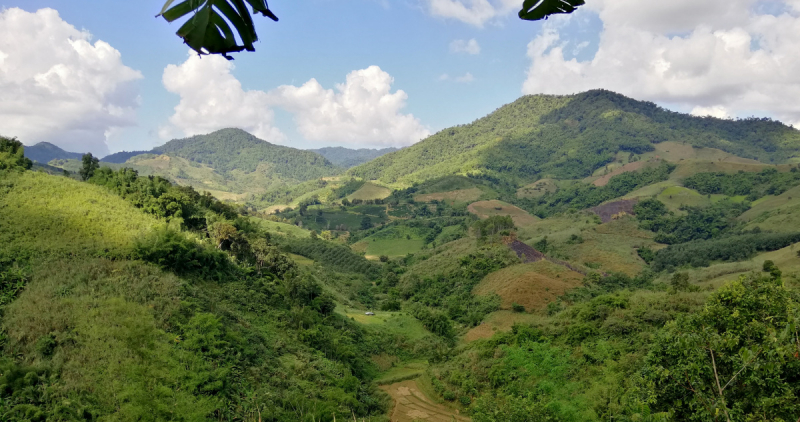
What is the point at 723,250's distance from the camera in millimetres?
53000

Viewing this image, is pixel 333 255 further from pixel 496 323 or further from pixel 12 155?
pixel 12 155

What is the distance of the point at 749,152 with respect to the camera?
162 metres

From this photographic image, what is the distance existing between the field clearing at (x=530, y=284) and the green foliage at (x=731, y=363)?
81.8ft

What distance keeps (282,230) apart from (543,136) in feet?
477

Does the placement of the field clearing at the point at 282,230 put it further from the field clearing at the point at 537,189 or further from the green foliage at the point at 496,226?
the field clearing at the point at 537,189

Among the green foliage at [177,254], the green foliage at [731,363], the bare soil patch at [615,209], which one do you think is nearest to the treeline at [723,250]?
the bare soil patch at [615,209]

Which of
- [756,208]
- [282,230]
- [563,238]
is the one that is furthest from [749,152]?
[282,230]

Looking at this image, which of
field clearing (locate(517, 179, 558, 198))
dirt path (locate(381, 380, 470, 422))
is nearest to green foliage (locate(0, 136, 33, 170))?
dirt path (locate(381, 380, 470, 422))

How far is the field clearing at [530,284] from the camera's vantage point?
3512 cm

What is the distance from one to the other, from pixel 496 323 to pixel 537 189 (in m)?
107

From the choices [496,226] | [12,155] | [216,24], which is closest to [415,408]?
[216,24]

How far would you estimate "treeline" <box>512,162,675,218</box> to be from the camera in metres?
106

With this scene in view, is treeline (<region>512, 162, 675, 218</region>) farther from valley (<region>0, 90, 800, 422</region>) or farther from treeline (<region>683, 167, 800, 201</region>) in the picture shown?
valley (<region>0, 90, 800, 422</region>)

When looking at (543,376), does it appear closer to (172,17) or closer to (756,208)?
(172,17)
